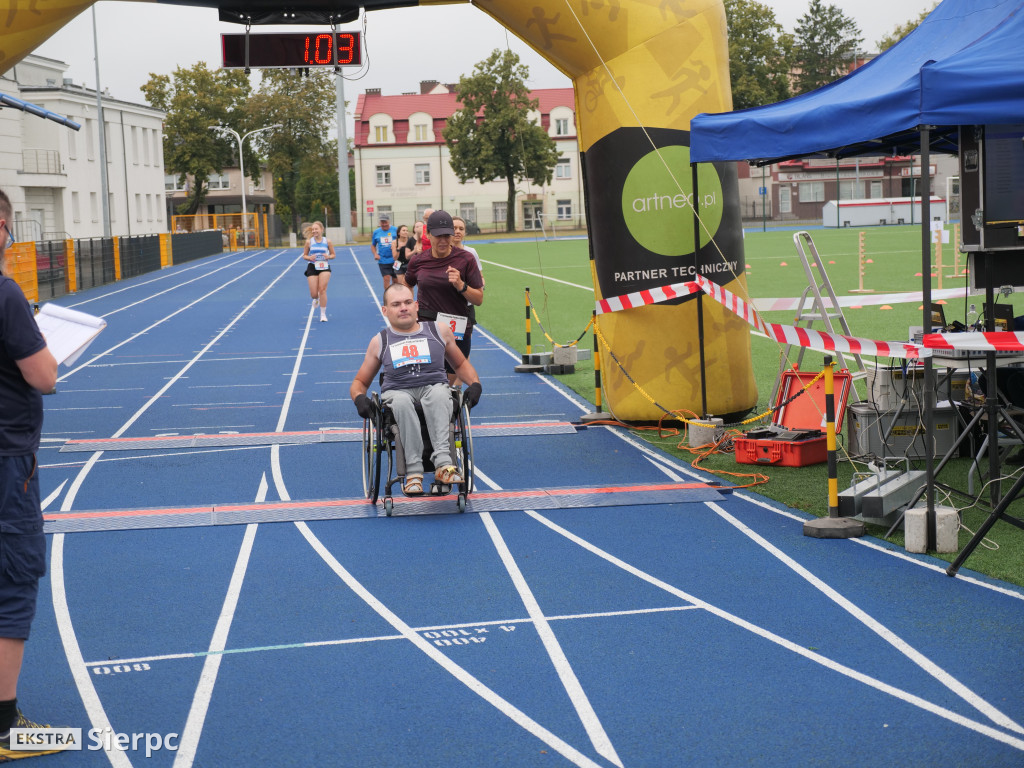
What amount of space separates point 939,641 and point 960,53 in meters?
3.61

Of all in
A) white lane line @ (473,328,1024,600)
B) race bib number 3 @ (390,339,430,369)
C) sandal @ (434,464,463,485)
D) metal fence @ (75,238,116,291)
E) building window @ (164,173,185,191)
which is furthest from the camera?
building window @ (164,173,185,191)

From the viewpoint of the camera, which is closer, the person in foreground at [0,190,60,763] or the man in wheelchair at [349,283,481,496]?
the person in foreground at [0,190,60,763]

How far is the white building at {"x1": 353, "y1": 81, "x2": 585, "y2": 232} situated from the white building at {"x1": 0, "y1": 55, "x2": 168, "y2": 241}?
2212 cm

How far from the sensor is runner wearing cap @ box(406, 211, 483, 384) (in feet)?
34.5

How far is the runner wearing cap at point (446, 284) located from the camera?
10508 mm

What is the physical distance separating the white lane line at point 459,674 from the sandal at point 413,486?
87cm

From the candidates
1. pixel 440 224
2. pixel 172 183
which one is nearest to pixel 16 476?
pixel 440 224

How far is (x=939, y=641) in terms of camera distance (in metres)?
5.33

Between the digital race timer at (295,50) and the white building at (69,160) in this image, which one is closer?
the digital race timer at (295,50)

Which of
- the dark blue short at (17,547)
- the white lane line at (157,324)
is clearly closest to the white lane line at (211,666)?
the dark blue short at (17,547)

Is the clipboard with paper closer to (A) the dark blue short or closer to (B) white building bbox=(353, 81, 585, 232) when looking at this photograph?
(A) the dark blue short

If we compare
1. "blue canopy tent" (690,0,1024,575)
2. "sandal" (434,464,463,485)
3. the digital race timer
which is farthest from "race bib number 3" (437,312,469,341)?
the digital race timer

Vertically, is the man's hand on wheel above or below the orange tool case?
above

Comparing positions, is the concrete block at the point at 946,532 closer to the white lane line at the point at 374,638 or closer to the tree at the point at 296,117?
the white lane line at the point at 374,638
